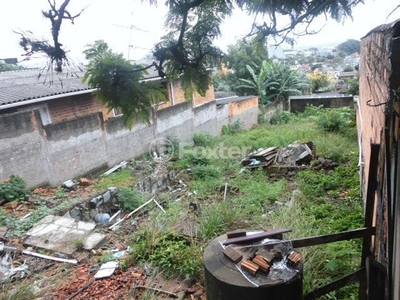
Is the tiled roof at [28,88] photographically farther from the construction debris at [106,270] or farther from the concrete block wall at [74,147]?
the construction debris at [106,270]

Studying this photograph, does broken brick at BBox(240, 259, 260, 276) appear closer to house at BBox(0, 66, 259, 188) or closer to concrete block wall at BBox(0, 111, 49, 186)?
house at BBox(0, 66, 259, 188)

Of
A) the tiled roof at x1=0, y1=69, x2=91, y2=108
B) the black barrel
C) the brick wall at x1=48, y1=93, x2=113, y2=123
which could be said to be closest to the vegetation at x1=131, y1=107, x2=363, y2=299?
the black barrel

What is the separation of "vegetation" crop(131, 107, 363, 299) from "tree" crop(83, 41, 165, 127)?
2.61m

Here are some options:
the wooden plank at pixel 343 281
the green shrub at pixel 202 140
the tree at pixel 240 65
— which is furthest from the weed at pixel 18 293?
the tree at pixel 240 65

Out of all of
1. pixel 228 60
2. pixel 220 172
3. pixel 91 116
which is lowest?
pixel 220 172

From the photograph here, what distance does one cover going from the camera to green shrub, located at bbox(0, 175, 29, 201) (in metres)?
6.78

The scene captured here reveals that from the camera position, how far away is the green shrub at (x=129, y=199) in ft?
23.0

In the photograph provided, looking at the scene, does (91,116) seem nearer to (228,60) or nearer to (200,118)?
(200,118)

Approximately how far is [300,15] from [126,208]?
18.1 ft

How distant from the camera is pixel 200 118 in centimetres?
1384

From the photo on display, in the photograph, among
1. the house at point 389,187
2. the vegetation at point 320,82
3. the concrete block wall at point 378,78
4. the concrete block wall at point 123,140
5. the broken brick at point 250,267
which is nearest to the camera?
the house at point 389,187

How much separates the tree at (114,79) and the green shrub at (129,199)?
453 cm

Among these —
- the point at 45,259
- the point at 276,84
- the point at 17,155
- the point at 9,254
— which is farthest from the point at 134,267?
the point at 276,84

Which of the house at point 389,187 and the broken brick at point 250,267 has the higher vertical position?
the house at point 389,187
